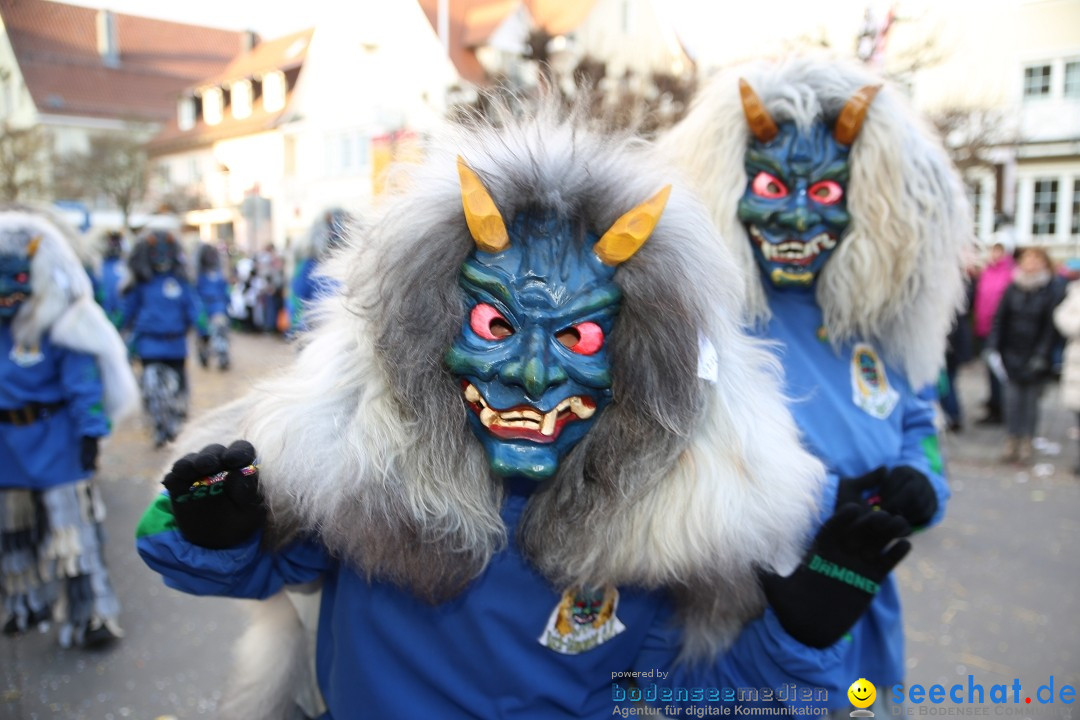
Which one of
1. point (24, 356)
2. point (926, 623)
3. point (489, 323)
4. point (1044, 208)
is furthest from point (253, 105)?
point (489, 323)

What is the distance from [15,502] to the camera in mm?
3611

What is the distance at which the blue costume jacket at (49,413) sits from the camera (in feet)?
11.5

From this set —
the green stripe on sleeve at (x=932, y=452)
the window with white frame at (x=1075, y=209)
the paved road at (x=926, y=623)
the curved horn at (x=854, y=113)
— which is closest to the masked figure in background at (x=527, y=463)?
the paved road at (x=926, y=623)

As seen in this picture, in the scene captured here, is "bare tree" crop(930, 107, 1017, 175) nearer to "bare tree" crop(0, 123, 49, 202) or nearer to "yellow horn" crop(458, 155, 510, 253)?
"bare tree" crop(0, 123, 49, 202)

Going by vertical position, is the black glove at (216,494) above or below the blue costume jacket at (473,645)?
above

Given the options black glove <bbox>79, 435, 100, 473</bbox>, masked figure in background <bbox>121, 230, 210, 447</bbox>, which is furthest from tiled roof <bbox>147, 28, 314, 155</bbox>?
black glove <bbox>79, 435, 100, 473</bbox>

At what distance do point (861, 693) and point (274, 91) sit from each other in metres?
25.9

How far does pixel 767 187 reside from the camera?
86.9 inches

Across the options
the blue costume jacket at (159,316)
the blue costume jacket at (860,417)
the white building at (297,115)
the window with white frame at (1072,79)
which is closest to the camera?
the blue costume jacket at (860,417)

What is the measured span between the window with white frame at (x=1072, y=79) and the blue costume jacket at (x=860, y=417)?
18659mm

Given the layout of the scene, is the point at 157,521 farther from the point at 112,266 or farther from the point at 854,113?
the point at 112,266

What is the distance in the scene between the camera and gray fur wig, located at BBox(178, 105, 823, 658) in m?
1.39

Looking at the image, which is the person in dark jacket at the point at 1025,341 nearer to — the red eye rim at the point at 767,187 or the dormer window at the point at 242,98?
the red eye rim at the point at 767,187

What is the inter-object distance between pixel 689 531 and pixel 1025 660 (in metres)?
3.27
